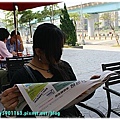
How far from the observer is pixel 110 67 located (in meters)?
1.95

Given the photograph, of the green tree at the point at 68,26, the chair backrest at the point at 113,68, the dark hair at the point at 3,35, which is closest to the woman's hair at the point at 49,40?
the chair backrest at the point at 113,68

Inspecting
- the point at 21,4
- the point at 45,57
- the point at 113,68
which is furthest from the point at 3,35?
the point at 45,57

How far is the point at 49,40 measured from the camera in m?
1.07

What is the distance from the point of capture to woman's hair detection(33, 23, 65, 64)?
1074 mm

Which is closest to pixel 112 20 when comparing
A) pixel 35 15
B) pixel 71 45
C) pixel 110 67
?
Answer: pixel 71 45

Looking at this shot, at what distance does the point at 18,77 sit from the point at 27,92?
22 cm

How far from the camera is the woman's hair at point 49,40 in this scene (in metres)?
1.07

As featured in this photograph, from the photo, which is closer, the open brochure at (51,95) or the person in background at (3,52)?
the open brochure at (51,95)

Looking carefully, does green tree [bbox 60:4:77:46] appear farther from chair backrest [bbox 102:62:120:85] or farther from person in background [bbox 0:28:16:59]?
chair backrest [bbox 102:62:120:85]

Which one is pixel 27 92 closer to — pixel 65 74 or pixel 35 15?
pixel 65 74

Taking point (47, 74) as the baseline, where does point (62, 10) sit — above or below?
above

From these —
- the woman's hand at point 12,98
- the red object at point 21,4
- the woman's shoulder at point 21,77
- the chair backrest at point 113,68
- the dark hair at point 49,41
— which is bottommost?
the chair backrest at point 113,68

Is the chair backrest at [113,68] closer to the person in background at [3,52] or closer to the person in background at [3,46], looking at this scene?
the person in background at [3,52]

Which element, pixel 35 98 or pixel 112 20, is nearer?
pixel 35 98
